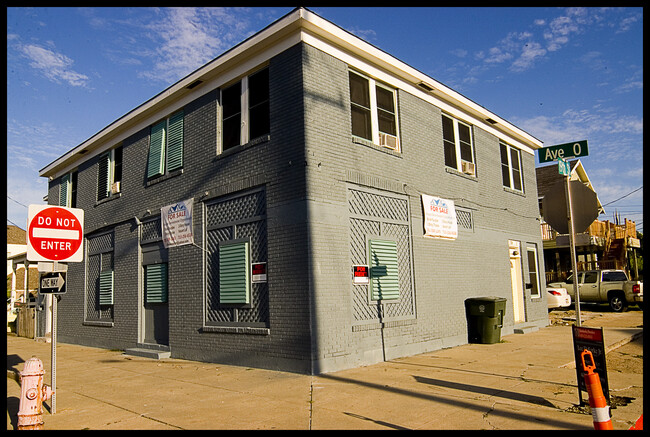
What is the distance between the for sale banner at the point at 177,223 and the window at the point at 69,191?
718 centimetres

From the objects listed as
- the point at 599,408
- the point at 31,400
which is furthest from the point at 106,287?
the point at 599,408

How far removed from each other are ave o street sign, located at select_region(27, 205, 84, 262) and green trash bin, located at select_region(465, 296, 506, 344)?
32.3 feet

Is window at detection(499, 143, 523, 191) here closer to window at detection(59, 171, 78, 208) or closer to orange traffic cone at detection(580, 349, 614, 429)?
orange traffic cone at detection(580, 349, 614, 429)

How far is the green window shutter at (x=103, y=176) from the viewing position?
55.0 feet

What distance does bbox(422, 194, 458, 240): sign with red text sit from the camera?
12898 millimetres

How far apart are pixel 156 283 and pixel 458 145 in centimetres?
914

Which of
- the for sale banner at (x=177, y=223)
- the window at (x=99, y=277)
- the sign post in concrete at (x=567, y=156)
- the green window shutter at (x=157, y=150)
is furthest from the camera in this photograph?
the window at (x=99, y=277)

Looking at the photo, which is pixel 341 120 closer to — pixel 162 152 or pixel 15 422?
pixel 162 152

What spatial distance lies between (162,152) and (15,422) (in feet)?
28.1

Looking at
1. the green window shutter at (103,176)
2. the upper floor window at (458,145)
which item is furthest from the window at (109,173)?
the upper floor window at (458,145)

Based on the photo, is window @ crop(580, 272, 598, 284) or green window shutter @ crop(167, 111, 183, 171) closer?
green window shutter @ crop(167, 111, 183, 171)

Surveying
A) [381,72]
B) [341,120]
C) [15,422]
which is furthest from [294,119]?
[15,422]

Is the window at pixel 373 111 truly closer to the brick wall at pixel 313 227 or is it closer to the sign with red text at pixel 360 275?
the brick wall at pixel 313 227

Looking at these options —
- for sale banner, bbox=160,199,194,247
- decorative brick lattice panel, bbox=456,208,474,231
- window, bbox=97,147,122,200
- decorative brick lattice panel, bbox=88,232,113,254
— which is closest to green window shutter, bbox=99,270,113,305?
decorative brick lattice panel, bbox=88,232,113,254
